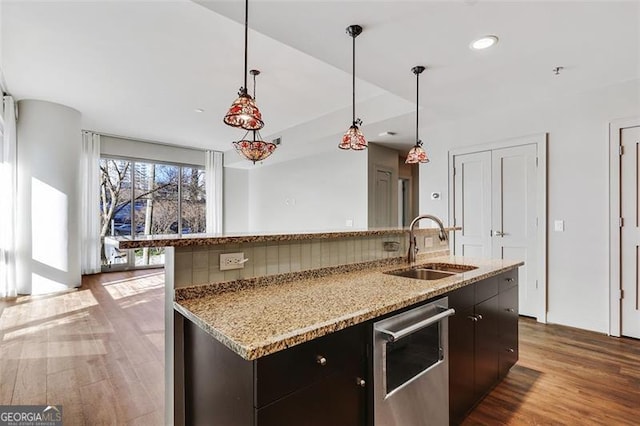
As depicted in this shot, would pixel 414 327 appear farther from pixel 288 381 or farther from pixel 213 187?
pixel 213 187

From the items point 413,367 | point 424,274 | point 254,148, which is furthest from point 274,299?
point 254,148

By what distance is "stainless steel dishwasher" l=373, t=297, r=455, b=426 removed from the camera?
4.16ft

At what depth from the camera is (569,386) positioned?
7.42ft

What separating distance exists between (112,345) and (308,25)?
3186 mm

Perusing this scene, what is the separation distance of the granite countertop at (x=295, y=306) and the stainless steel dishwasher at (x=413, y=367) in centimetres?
9

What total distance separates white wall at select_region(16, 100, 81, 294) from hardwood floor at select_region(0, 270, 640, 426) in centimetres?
99

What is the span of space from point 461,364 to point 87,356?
292 cm

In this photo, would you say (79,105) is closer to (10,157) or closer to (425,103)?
(10,157)

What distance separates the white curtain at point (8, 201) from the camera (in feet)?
14.3

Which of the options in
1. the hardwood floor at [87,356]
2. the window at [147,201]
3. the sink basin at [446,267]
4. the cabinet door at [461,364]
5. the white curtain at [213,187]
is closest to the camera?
the cabinet door at [461,364]

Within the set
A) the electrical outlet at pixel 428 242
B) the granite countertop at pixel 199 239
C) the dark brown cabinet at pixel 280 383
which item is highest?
the granite countertop at pixel 199 239

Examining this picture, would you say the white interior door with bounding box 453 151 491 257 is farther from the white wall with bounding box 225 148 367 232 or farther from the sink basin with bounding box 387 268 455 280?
the sink basin with bounding box 387 268 455 280

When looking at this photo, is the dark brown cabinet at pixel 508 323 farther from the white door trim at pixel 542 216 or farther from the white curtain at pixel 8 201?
the white curtain at pixel 8 201

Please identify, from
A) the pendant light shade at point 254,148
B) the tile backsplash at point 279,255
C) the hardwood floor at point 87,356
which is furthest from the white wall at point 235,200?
the tile backsplash at point 279,255
